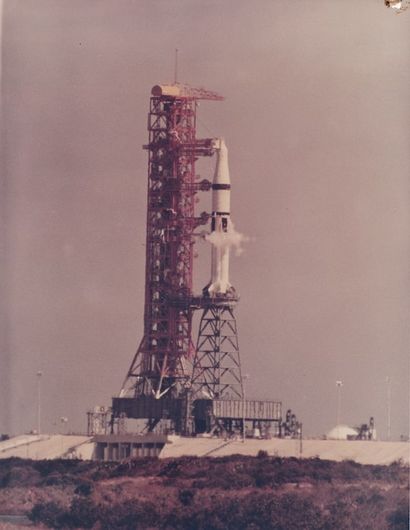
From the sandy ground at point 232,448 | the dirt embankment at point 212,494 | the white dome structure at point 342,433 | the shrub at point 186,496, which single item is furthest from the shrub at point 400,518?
the shrub at point 186,496

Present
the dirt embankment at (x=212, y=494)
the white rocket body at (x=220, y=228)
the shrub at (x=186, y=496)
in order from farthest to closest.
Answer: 1. the white rocket body at (x=220, y=228)
2. the shrub at (x=186, y=496)
3. the dirt embankment at (x=212, y=494)

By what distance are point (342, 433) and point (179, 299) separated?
6.02 m

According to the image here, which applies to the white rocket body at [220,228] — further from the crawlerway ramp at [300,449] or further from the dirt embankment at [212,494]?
the dirt embankment at [212,494]

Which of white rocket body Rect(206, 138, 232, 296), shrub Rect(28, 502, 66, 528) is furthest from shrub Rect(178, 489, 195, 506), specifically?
white rocket body Rect(206, 138, 232, 296)

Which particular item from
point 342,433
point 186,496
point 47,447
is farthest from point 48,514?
point 342,433

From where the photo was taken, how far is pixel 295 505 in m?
82.6

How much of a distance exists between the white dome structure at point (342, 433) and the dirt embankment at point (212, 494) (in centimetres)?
144

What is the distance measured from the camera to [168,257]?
292ft

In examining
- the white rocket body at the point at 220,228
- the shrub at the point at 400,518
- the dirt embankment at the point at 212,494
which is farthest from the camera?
the white rocket body at the point at 220,228

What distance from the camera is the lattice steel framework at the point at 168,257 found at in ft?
291

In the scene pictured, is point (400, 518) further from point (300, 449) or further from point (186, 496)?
point (186, 496)

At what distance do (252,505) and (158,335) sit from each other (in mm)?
7833

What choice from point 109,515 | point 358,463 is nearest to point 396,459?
point 358,463

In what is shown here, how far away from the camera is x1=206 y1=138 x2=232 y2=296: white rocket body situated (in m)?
88.1
